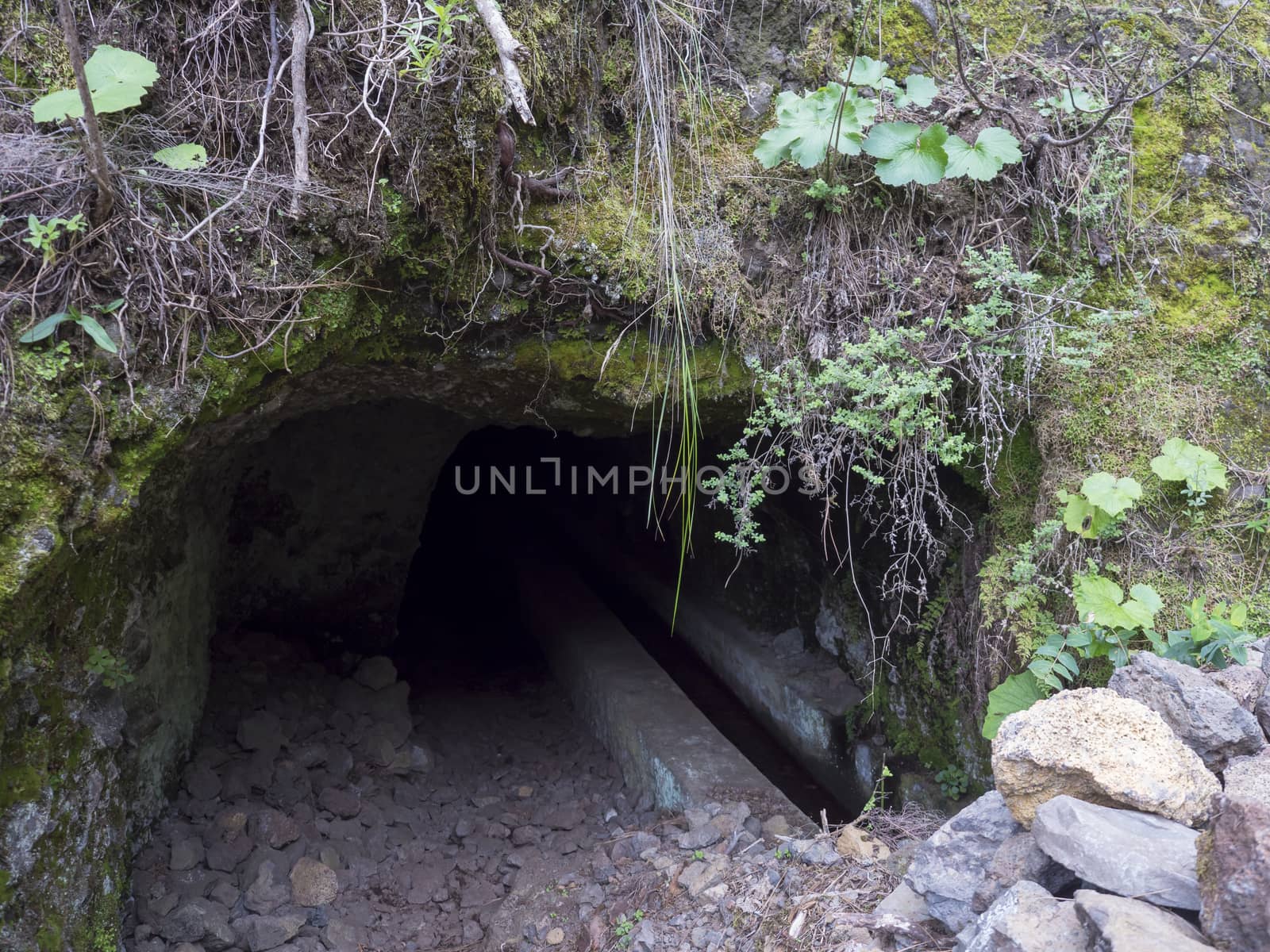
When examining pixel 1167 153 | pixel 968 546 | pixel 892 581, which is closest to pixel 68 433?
pixel 968 546

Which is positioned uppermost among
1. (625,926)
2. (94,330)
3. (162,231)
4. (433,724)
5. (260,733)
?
(162,231)

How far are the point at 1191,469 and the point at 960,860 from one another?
1.35 meters

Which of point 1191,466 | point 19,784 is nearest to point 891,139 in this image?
point 1191,466

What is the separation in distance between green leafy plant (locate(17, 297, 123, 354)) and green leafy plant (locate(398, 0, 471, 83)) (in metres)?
0.97

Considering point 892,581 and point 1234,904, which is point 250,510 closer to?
point 892,581

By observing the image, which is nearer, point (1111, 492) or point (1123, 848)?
point (1123, 848)

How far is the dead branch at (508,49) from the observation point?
2.22 meters

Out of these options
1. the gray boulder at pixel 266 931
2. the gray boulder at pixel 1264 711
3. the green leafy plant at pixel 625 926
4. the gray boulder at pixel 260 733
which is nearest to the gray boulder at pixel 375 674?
the gray boulder at pixel 260 733

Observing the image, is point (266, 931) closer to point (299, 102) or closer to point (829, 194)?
point (299, 102)

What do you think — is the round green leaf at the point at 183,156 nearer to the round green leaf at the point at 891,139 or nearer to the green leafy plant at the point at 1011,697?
the round green leaf at the point at 891,139

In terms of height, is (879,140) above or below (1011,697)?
above

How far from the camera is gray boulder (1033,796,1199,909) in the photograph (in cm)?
134

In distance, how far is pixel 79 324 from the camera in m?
1.91

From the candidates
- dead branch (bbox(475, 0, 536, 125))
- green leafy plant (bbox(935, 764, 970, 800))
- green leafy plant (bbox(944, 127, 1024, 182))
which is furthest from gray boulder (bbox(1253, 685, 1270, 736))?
dead branch (bbox(475, 0, 536, 125))
